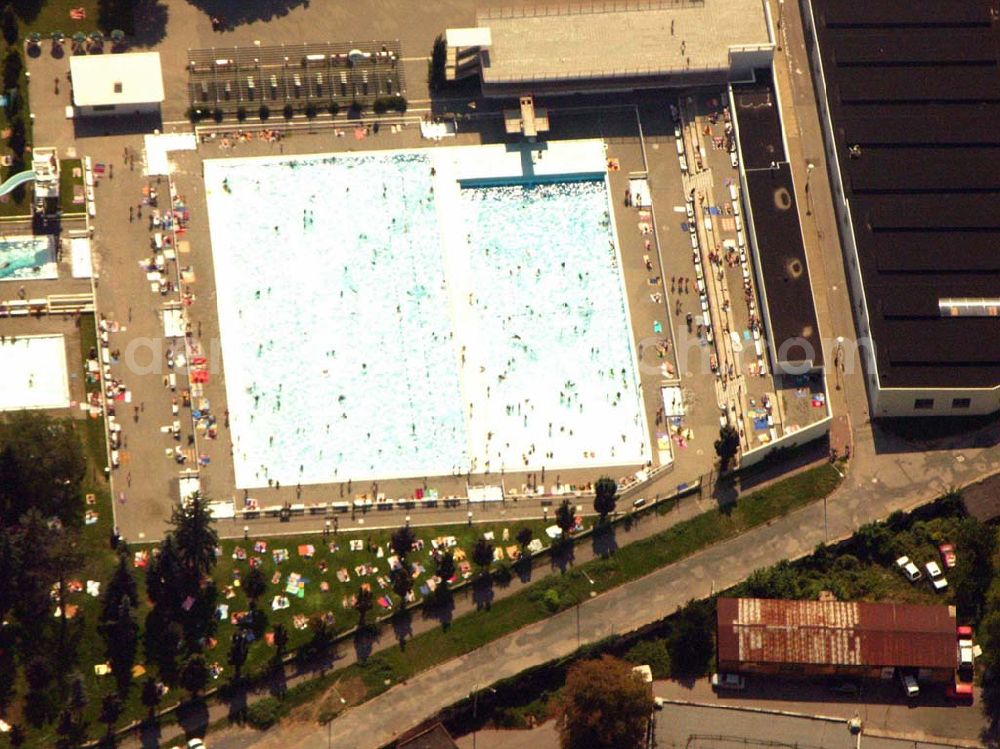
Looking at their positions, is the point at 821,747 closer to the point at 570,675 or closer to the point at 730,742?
the point at 730,742

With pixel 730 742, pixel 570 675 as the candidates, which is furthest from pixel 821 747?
pixel 570 675

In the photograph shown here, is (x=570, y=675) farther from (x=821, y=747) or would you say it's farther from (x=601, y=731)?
(x=821, y=747)

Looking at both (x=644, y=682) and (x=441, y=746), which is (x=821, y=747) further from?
(x=441, y=746)

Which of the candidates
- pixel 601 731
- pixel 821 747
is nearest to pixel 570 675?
pixel 601 731

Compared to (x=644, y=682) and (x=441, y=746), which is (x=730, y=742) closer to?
(x=644, y=682)

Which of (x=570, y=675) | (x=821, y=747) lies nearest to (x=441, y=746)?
(x=570, y=675)
